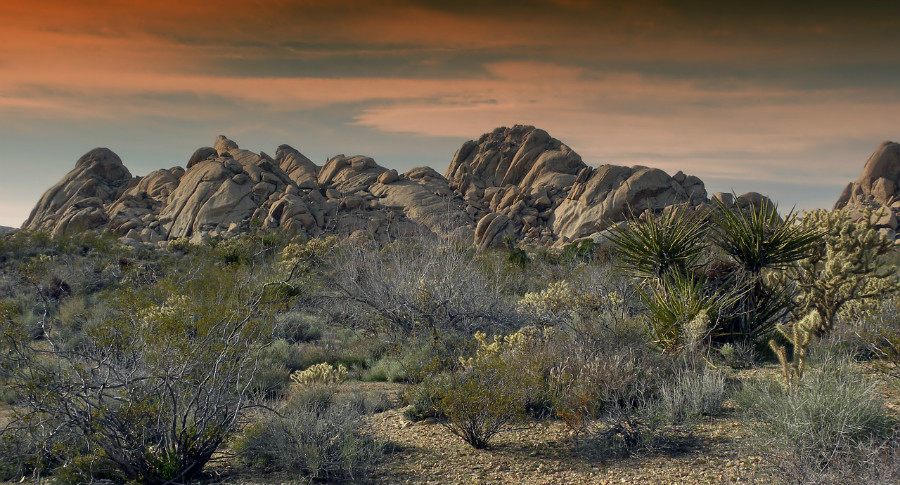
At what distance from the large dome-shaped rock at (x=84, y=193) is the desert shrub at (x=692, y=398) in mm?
59866

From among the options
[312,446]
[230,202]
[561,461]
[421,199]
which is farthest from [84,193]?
[561,461]

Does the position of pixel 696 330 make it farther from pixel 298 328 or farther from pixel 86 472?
pixel 298 328

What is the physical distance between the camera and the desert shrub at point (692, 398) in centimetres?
697

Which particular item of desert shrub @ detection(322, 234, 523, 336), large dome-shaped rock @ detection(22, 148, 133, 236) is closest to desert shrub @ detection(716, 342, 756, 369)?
desert shrub @ detection(322, 234, 523, 336)

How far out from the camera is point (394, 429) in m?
7.85

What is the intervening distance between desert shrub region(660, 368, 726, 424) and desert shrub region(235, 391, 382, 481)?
3354mm

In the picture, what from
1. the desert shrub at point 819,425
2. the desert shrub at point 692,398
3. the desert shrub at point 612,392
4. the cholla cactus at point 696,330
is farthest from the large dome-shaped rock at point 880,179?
the desert shrub at point 819,425

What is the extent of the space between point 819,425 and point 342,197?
6151 centimetres

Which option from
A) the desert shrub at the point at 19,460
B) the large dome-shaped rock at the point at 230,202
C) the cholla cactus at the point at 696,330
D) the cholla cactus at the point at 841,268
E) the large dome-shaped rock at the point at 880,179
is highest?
the large dome-shaped rock at the point at 880,179

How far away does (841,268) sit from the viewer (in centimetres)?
999

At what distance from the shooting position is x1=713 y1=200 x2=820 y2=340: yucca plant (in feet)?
32.1

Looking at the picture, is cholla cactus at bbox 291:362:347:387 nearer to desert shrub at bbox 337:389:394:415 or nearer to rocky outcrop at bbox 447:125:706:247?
desert shrub at bbox 337:389:394:415

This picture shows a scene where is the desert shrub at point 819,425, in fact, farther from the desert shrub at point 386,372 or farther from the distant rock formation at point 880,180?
the distant rock formation at point 880,180

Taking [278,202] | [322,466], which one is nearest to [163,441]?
[322,466]
